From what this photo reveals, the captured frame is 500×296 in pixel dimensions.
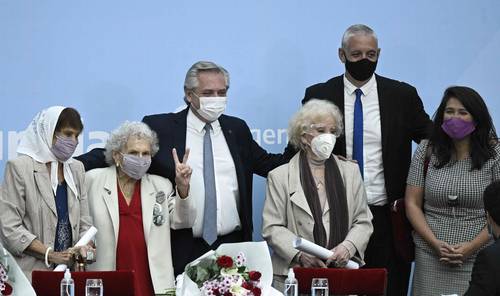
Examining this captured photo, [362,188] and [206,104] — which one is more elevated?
[206,104]

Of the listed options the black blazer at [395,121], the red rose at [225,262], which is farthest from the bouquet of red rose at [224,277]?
the black blazer at [395,121]

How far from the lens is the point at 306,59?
22.4ft

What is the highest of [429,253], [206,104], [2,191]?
[206,104]

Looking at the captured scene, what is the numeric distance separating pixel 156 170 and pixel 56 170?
2.09 feet

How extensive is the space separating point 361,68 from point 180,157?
1.07 m

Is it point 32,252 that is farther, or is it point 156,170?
point 156,170

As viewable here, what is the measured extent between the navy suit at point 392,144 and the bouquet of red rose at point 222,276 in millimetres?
1536

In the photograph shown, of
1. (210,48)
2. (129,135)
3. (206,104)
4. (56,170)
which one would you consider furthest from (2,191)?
(210,48)

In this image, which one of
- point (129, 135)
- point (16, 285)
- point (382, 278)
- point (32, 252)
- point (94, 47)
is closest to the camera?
point (16, 285)

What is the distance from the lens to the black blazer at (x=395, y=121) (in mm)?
6277

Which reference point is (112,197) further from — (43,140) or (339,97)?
(339,97)

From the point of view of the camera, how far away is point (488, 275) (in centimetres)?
448

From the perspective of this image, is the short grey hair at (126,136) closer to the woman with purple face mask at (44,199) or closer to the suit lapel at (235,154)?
the woman with purple face mask at (44,199)

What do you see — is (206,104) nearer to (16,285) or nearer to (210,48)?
(210,48)
